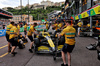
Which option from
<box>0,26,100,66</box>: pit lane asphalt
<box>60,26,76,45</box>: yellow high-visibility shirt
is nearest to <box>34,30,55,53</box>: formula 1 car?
<box>0,26,100,66</box>: pit lane asphalt

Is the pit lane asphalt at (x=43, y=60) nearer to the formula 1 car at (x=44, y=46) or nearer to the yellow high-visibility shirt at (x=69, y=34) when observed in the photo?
the formula 1 car at (x=44, y=46)

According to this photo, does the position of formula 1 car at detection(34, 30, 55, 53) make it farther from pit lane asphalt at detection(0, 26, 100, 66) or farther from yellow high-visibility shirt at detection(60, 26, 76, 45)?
yellow high-visibility shirt at detection(60, 26, 76, 45)

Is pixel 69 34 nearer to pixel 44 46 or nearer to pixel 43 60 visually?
pixel 43 60

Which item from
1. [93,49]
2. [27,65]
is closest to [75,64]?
[27,65]

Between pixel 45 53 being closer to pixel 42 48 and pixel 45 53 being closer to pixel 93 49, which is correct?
pixel 42 48

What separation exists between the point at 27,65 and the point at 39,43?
2040 mm

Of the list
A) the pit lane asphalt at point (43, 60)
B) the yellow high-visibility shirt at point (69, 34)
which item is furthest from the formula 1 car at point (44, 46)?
the yellow high-visibility shirt at point (69, 34)

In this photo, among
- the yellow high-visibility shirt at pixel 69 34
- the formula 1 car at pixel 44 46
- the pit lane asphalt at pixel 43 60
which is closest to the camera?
the yellow high-visibility shirt at pixel 69 34

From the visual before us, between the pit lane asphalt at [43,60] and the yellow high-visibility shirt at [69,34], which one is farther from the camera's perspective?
the pit lane asphalt at [43,60]

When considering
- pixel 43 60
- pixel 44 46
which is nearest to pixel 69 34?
pixel 43 60

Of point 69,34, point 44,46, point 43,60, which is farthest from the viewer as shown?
point 44,46

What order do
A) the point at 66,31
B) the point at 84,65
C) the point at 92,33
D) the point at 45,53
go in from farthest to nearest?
the point at 92,33 < the point at 45,53 < the point at 84,65 < the point at 66,31

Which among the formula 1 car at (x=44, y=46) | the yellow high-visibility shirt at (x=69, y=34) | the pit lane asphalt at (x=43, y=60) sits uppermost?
the yellow high-visibility shirt at (x=69, y=34)

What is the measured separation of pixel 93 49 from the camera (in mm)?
7316
